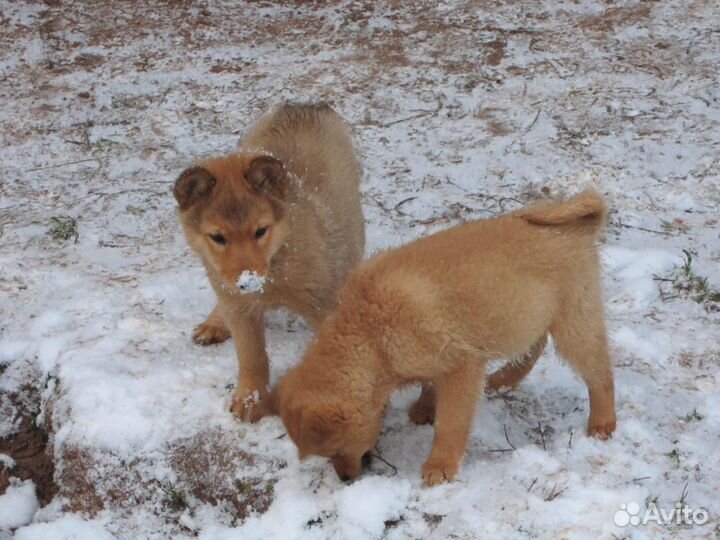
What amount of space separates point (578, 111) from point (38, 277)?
4.75 meters

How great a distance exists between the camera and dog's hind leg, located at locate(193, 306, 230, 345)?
16.4ft

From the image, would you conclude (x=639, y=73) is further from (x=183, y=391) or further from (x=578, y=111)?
(x=183, y=391)

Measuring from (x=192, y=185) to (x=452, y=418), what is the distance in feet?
5.50

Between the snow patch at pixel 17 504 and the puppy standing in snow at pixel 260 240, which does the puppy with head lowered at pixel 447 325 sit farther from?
the snow patch at pixel 17 504

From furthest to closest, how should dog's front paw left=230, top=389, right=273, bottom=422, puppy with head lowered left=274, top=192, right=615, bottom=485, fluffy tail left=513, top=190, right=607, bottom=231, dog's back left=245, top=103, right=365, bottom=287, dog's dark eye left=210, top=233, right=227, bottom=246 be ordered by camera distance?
dog's back left=245, top=103, right=365, bottom=287 → dog's front paw left=230, top=389, right=273, bottom=422 → dog's dark eye left=210, top=233, right=227, bottom=246 → fluffy tail left=513, top=190, right=607, bottom=231 → puppy with head lowered left=274, top=192, right=615, bottom=485

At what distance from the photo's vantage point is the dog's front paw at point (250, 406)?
430cm

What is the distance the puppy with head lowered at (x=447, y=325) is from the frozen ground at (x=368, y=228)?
1.11 feet

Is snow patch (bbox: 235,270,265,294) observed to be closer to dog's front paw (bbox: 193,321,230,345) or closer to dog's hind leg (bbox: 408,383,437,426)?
dog's hind leg (bbox: 408,383,437,426)

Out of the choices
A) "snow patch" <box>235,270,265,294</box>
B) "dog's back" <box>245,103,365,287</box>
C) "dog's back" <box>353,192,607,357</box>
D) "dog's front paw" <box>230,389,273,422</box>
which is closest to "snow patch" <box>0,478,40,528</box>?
"dog's front paw" <box>230,389,273,422</box>

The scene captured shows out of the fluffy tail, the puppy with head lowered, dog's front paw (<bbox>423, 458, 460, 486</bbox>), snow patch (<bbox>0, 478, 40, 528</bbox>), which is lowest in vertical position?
snow patch (<bbox>0, 478, 40, 528</bbox>)

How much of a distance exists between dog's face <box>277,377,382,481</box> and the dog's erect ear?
1022mm

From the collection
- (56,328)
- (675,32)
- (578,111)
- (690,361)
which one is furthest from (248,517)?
(675,32)

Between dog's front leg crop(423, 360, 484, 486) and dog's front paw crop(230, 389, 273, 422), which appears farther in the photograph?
dog's front paw crop(230, 389, 273, 422)

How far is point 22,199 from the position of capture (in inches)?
265
